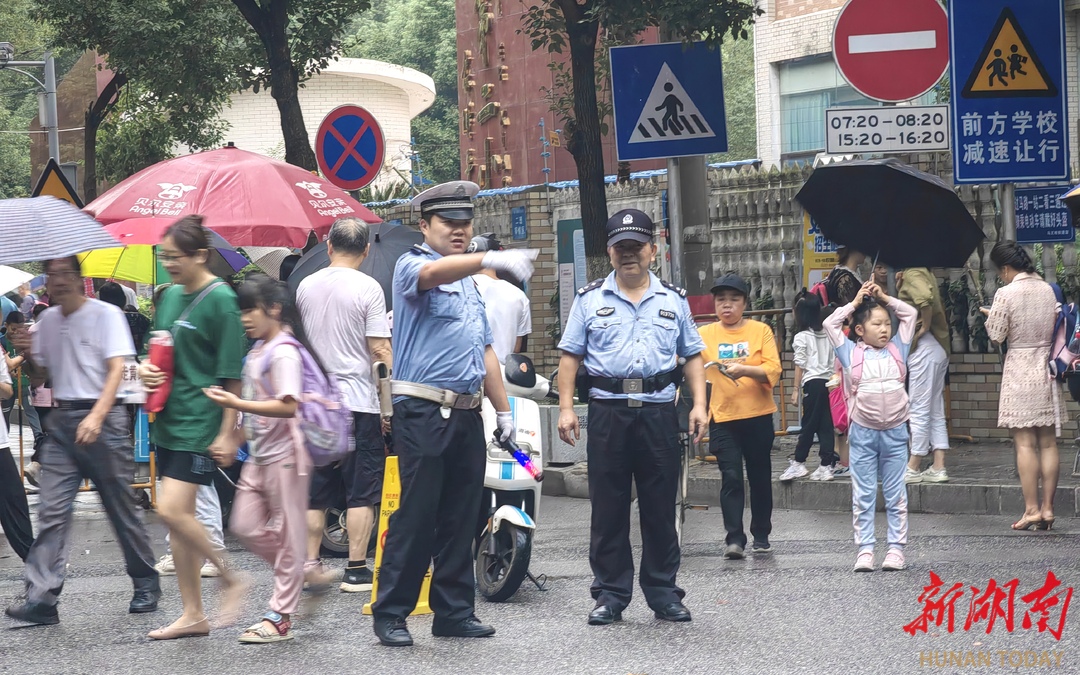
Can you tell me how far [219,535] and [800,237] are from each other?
844 cm

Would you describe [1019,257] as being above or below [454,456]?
above

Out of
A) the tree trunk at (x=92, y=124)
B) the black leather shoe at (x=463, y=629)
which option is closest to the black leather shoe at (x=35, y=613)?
the black leather shoe at (x=463, y=629)

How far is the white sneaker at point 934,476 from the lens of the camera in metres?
10.9

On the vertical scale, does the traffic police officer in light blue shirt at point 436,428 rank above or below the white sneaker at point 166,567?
above

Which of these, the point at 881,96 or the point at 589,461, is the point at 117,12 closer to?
the point at 881,96

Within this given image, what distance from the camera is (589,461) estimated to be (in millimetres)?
7242

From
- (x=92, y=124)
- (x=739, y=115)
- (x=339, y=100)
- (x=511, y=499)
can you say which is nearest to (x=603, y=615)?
(x=511, y=499)

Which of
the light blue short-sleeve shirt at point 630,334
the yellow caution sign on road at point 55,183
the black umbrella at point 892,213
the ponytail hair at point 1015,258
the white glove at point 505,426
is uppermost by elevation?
the yellow caution sign on road at point 55,183

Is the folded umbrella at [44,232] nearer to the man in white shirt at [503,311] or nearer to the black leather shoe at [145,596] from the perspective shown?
the black leather shoe at [145,596]

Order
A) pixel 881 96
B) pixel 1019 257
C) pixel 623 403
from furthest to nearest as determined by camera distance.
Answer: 1. pixel 881 96
2. pixel 1019 257
3. pixel 623 403

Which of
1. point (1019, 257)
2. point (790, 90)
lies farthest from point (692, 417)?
point (790, 90)

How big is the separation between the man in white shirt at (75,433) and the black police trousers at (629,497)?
2264 mm

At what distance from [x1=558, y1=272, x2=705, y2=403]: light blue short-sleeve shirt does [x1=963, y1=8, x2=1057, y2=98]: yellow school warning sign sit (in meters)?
4.40

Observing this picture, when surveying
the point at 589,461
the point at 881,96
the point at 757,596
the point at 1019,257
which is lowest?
the point at 757,596
